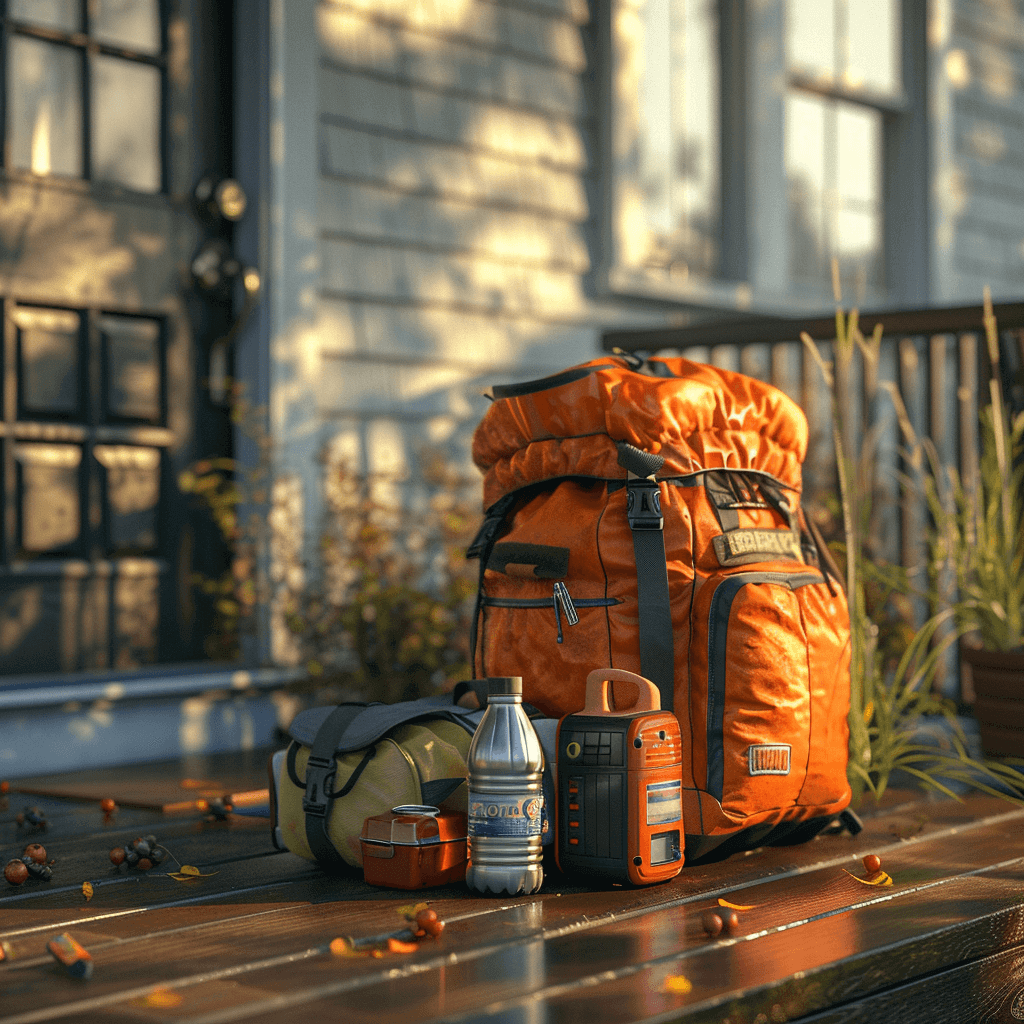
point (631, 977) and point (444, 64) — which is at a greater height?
point (444, 64)

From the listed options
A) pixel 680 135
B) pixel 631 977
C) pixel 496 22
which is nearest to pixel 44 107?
pixel 496 22

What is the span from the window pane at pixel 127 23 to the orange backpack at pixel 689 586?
1917mm

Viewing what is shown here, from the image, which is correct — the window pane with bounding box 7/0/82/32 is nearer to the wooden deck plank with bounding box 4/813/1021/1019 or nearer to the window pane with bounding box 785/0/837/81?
the wooden deck plank with bounding box 4/813/1021/1019


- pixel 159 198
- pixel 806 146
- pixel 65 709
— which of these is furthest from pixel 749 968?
pixel 806 146

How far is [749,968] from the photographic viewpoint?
161 cm

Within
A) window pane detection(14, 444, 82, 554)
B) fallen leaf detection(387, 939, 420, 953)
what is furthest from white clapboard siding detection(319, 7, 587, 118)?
fallen leaf detection(387, 939, 420, 953)

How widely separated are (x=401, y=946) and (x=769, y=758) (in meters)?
0.76

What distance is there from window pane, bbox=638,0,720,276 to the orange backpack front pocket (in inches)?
124

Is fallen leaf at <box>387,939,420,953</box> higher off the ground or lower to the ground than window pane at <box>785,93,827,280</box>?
lower

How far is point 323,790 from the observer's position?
2.17m

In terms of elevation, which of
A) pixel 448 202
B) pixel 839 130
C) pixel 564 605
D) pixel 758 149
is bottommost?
pixel 564 605

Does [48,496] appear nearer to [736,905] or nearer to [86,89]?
[86,89]

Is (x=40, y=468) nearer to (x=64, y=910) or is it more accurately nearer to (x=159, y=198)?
(x=159, y=198)

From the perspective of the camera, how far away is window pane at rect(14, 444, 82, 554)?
348cm
